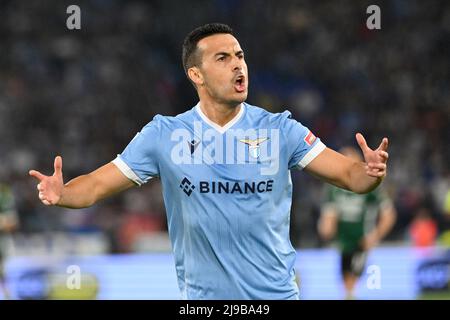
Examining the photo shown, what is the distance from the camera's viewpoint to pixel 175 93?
20359mm

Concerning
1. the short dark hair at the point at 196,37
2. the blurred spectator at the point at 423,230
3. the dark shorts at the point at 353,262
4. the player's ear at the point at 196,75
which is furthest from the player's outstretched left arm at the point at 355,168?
the blurred spectator at the point at 423,230

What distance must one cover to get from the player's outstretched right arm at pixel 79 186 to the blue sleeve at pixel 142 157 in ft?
0.14

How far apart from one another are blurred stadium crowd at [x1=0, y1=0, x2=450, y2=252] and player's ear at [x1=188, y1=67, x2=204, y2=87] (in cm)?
1103

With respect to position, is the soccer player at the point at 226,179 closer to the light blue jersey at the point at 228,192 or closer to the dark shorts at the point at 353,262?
the light blue jersey at the point at 228,192

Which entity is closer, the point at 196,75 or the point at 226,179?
the point at 226,179

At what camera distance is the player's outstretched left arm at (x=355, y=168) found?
4.85m

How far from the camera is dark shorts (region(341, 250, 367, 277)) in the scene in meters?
12.7

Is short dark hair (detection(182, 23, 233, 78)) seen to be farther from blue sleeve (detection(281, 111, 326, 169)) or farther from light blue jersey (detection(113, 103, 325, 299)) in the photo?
blue sleeve (detection(281, 111, 326, 169))

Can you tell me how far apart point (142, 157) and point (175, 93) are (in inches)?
601

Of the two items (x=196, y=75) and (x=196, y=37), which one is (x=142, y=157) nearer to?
(x=196, y=75)

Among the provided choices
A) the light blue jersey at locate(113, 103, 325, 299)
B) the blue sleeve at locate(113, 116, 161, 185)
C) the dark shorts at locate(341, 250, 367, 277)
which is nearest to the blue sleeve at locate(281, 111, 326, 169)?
the light blue jersey at locate(113, 103, 325, 299)

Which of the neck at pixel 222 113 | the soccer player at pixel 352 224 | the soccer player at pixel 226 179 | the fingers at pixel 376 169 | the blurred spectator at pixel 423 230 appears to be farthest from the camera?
the blurred spectator at pixel 423 230

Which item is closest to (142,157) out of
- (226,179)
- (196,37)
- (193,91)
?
(226,179)
